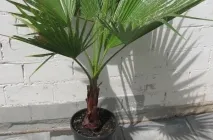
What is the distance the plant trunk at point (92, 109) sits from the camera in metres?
1.89

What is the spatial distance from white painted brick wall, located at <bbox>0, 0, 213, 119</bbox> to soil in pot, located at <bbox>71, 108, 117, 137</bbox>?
256 millimetres

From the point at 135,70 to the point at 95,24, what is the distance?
68 centimetres

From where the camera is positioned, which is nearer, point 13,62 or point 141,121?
point 13,62

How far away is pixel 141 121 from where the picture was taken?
→ 8.50ft

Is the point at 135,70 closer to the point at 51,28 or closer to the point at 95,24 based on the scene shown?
the point at 95,24

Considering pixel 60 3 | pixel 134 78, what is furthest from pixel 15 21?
pixel 134 78

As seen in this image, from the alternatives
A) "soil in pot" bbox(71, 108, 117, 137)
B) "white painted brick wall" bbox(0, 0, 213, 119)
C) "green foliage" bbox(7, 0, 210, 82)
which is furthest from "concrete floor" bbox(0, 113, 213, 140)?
"green foliage" bbox(7, 0, 210, 82)

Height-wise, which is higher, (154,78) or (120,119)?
(154,78)

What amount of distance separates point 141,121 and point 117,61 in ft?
1.84

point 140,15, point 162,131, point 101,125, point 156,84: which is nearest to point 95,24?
point 140,15

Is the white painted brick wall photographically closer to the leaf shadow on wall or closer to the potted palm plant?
the leaf shadow on wall

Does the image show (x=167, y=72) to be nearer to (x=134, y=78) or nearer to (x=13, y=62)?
(x=134, y=78)

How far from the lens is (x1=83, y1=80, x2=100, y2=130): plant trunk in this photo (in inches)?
74.3

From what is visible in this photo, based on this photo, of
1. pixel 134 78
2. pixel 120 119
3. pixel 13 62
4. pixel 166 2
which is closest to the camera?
pixel 166 2
